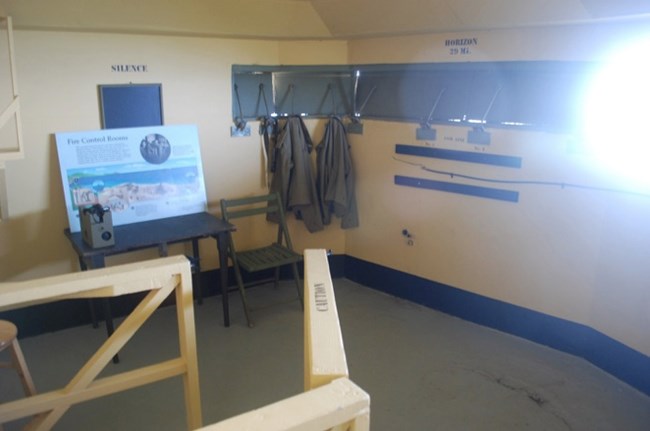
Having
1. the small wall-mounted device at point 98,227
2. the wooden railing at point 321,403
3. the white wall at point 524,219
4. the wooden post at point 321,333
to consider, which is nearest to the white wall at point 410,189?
the white wall at point 524,219

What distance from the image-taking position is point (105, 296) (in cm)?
176

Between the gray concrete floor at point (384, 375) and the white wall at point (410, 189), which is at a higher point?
the white wall at point (410, 189)

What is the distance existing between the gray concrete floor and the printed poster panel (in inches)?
32.3

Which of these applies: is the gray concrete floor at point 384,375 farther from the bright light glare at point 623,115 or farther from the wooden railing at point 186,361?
the bright light glare at point 623,115

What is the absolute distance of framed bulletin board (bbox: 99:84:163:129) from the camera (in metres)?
3.57

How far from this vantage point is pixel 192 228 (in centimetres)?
354

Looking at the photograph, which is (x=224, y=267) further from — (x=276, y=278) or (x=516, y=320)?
(x=516, y=320)

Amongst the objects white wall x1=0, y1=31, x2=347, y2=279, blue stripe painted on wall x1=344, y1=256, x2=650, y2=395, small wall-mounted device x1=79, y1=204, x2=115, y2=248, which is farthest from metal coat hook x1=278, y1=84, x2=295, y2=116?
small wall-mounted device x1=79, y1=204, x2=115, y2=248

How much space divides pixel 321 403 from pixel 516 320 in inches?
115

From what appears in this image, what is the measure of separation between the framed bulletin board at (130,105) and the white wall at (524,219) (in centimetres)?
154

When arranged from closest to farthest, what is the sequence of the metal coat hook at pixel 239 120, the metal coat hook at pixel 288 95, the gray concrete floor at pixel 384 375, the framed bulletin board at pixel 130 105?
1. the gray concrete floor at pixel 384 375
2. the framed bulletin board at pixel 130 105
3. the metal coat hook at pixel 239 120
4. the metal coat hook at pixel 288 95

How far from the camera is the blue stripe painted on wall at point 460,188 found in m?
3.53

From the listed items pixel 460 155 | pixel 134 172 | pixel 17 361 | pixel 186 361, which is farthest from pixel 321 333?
pixel 134 172

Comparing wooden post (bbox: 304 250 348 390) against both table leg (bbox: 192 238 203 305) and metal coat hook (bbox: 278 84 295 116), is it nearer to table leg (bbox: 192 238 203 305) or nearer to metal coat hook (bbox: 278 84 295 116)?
table leg (bbox: 192 238 203 305)
